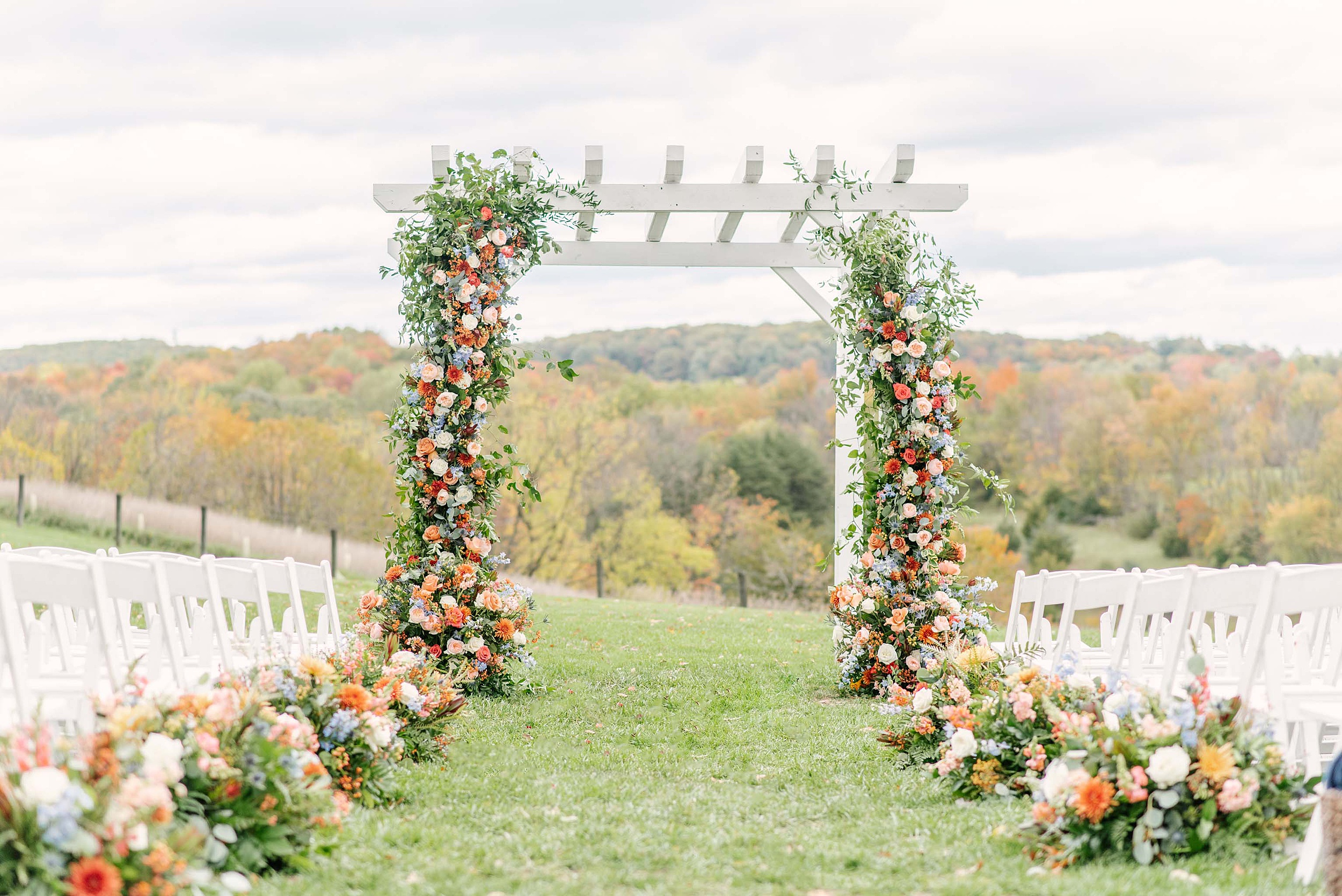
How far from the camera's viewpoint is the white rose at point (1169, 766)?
3143 millimetres

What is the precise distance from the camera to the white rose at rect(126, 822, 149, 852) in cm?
250

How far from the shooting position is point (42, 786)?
2.37 metres

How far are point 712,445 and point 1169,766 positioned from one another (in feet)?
94.8

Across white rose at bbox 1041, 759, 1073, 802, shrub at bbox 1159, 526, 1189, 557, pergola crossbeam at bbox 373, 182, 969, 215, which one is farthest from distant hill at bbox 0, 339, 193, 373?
white rose at bbox 1041, 759, 1073, 802

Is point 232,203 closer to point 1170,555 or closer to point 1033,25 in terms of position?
point 1033,25

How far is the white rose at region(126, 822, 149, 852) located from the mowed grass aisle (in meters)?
0.46

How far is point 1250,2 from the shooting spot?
14.6m

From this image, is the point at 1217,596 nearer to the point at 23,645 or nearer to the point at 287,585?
the point at 287,585

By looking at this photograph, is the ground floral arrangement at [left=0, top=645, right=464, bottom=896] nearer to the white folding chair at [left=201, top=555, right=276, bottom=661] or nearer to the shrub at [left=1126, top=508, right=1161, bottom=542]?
the white folding chair at [left=201, top=555, right=276, bottom=661]

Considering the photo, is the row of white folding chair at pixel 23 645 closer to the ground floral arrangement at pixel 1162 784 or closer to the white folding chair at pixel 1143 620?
the ground floral arrangement at pixel 1162 784

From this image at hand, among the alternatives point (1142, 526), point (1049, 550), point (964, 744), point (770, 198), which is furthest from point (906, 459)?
point (1142, 526)

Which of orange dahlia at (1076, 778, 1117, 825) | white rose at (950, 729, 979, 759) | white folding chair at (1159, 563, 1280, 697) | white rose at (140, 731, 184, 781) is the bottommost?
white rose at (950, 729, 979, 759)

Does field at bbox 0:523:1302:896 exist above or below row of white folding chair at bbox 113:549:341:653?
below

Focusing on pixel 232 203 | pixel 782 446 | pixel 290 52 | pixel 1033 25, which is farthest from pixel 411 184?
pixel 782 446
